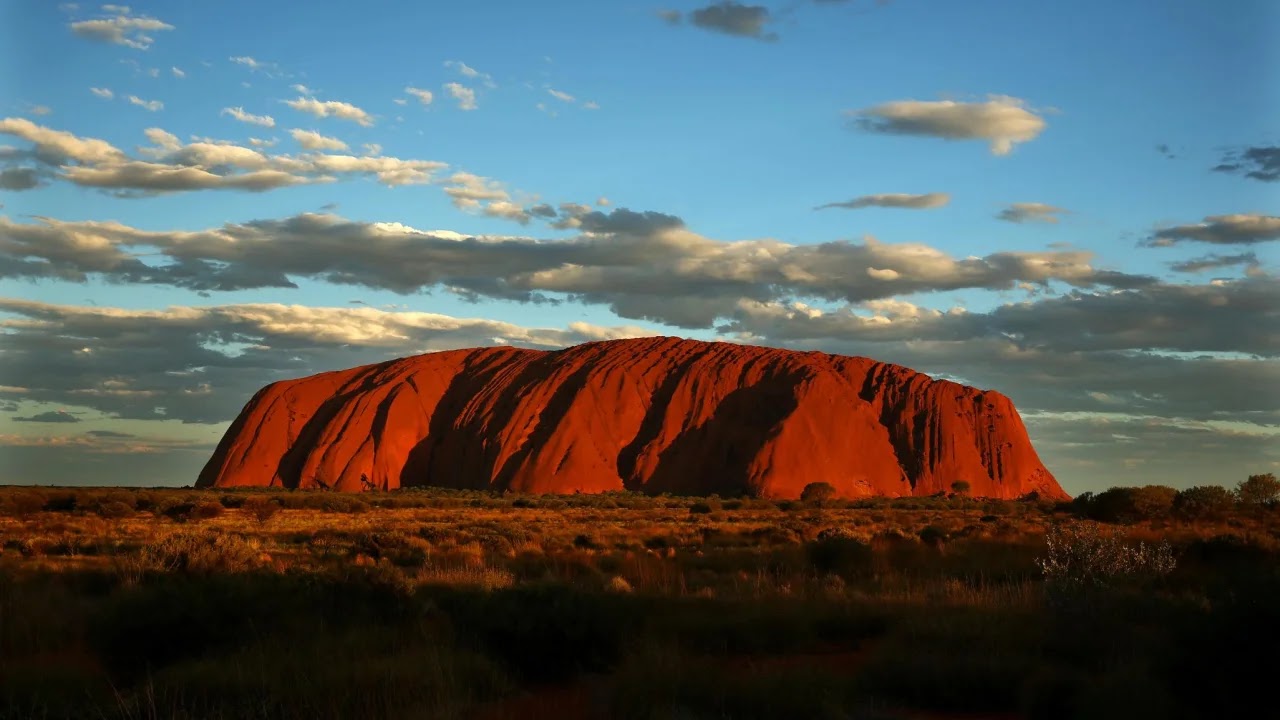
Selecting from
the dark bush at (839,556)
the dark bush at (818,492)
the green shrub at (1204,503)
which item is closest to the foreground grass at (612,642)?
the dark bush at (839,556)

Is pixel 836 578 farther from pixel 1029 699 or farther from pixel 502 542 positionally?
pixel 502 542

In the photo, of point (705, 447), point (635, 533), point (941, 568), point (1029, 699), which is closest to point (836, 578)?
point (941, 568)

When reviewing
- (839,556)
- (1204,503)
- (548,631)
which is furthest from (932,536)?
(1204,503)

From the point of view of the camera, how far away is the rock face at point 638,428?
64688 mm

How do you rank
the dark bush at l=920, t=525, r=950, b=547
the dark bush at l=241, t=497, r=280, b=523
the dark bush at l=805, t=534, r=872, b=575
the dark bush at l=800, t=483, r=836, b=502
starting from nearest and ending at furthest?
the dark bush at l=805, t=534, r=872, b=575
the dark bush at l=920, t=525, r=950, b=547
the dark bush at l=241, t=497, r=280, b=523
the dark bush at l=800, t=483, r=836, b=502

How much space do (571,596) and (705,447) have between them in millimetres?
57951

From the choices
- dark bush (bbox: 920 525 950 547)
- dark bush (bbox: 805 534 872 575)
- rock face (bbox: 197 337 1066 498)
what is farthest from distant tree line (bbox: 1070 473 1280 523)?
rock face (bbox: 197 337 1066 498)

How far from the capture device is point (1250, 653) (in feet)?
20.0

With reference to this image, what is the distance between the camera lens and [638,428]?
69.3 meters

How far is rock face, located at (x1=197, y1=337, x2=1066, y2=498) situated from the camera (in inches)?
2547

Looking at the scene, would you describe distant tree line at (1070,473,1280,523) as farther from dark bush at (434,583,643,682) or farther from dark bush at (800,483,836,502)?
dark bush at (434,583,643,682)

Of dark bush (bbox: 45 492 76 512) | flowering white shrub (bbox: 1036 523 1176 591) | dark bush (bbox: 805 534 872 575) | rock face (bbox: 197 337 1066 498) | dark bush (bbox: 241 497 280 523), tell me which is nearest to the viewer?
flowering white shrub (bbox: 1036 523 1176 591)

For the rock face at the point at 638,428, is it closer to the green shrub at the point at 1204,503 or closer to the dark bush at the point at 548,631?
the green shrub at the point at 1204,503

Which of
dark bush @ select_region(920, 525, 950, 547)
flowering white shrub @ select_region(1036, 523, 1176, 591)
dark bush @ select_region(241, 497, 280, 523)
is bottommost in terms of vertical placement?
dark bush @ select_region(241, 497, 280, 523)
